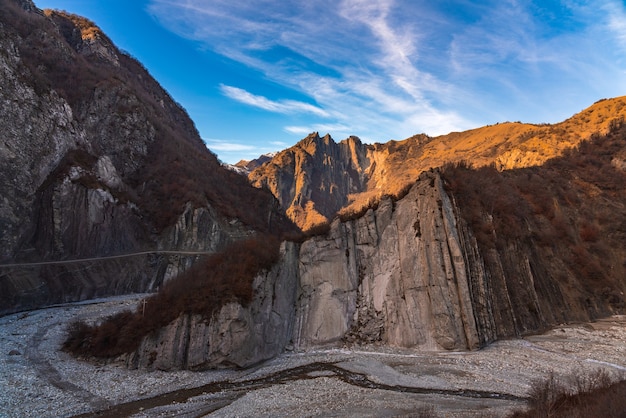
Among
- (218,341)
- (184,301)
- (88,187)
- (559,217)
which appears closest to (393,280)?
(218,341)

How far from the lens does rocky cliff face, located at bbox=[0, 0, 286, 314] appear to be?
4241 centimetres

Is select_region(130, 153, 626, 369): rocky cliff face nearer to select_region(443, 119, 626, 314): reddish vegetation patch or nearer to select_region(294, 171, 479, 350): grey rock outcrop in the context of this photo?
select_region(294, 171, 479, 350): grey rock outcrop

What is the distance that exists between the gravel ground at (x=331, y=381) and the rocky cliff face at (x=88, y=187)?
835 inches

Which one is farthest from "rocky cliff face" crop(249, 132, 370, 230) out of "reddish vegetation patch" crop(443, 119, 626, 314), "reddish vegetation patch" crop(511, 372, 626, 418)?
"reddish vegetation patch" crop(511, 372, 626, 418)

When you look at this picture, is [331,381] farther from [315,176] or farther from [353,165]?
[353,165]

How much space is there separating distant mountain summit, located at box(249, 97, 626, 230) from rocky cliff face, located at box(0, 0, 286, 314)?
1250 inches

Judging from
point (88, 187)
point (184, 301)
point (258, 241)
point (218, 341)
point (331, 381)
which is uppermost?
point (88, 187)

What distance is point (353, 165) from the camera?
559 ft

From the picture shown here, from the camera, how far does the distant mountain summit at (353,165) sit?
4515 inches

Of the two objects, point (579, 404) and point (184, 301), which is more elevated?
point (184, 301)

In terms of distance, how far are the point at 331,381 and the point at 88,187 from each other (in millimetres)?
46712

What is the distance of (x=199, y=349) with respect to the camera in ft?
70.6

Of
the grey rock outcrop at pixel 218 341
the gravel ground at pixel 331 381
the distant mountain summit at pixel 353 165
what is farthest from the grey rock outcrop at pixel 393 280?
the distant mountain summit at pixel 353 165

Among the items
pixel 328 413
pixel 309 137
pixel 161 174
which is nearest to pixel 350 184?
pixel 309 137
